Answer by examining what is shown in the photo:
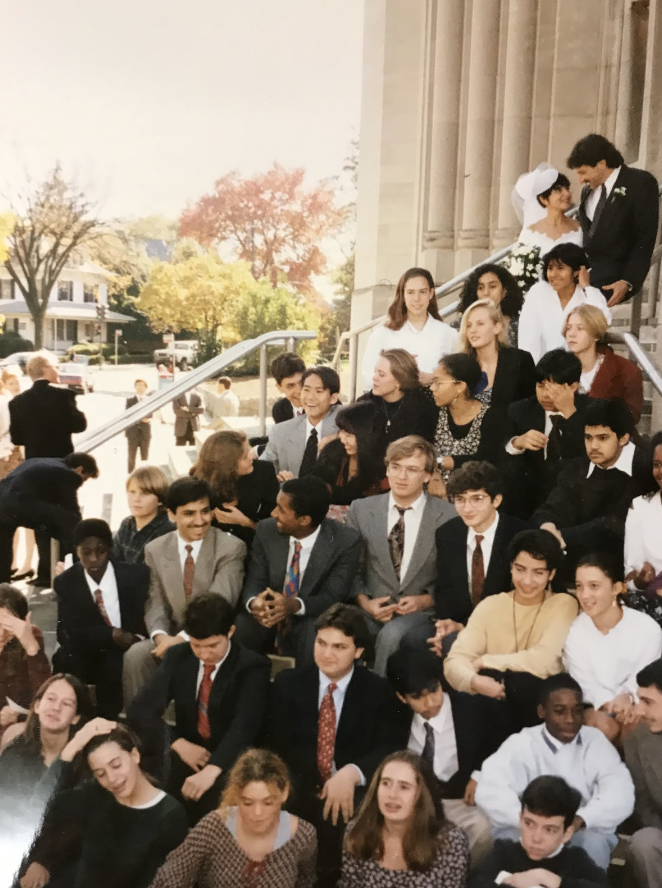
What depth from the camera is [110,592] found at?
151 inches

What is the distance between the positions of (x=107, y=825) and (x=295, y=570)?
1077 mm

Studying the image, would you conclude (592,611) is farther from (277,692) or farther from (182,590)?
(182,590)

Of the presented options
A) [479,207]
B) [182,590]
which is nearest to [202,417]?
[182,590]

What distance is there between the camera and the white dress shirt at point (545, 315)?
3977mm

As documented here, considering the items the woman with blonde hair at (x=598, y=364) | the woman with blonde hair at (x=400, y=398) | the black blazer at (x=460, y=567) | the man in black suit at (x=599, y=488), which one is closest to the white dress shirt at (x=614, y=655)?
the man in black suit at (x=599, y=488)

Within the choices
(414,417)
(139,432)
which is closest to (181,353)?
(139,432)

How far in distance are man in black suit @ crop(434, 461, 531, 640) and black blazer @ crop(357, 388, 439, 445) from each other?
13.0 inches

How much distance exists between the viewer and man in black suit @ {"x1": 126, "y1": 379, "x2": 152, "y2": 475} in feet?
13.2

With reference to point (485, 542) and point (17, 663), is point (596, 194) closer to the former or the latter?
point (485, 542)

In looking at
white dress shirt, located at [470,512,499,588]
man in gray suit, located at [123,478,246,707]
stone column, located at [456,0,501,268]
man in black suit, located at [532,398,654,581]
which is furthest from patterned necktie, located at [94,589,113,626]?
stone column, located at [456,0,501,268]

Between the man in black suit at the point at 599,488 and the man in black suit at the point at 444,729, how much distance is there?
1.85ft

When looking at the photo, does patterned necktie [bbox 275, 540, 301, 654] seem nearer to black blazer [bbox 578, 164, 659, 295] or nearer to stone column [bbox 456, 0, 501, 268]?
black blazer [bbox 578, 164, 659, 295]

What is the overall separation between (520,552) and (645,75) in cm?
283

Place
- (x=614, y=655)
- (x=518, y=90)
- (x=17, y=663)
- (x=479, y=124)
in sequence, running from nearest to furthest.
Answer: (x=614, y=655), (x=17, y=663), (x=518, y=90), (x=479, y=124)
